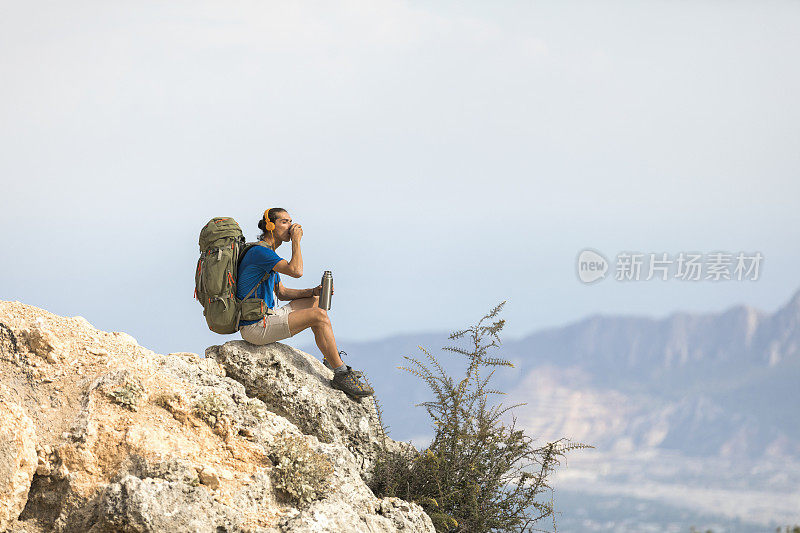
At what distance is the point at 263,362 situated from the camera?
9.89 metres

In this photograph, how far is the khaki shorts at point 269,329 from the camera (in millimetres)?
9820

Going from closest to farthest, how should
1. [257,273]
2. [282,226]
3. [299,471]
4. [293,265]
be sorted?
1. [299,471]
2. [293,265]
3. [257,273]
4. [282,226]

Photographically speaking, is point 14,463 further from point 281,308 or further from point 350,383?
point 350,383

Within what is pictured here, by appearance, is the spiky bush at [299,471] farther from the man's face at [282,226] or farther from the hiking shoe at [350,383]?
the man's face at [282,226]

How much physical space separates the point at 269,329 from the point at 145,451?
252cm

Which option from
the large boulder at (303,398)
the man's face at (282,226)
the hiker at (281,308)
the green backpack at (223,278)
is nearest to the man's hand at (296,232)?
the hiker at (281,308)

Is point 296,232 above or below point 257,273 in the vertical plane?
above

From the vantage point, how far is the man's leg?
32.1 ft

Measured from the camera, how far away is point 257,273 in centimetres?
982

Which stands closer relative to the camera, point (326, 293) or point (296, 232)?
point (296, 232)

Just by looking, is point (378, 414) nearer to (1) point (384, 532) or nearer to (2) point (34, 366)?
(1) point (384, 532)

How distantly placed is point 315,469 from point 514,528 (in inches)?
121

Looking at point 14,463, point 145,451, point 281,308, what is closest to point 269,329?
point 281,308

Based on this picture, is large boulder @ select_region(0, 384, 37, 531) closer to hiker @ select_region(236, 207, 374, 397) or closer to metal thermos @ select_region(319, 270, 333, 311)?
hiker @ select_region(236, 207, 374, 397)
